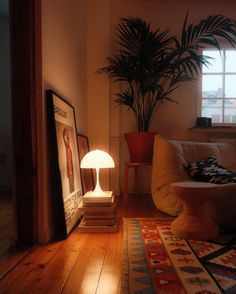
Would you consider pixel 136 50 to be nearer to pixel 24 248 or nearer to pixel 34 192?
pixel 34 192

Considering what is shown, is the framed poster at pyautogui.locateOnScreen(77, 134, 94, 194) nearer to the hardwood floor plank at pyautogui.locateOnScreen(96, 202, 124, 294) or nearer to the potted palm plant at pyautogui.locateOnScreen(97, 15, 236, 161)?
the potted palm plant at pyautogui.locateOnScreen(97, 15, 236, 161)

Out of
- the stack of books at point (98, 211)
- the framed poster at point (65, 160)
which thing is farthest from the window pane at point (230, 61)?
the stack of books at point (98, 211)

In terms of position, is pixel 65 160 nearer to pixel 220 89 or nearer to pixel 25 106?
pixel 25 106

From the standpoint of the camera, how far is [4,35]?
3.92m

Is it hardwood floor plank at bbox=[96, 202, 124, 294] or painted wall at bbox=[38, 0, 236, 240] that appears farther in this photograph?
painted wall at bbox=[38, 0, 236, 240]

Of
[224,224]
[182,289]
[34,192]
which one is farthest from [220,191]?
[34,192]

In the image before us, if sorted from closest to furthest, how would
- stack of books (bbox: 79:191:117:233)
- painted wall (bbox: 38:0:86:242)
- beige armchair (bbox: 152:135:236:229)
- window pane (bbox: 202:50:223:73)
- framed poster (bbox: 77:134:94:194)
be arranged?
1. painted wall (bbox: 38:0:86:242)
2. stack of books (bbox: 79:191:117:233)
3. beige armchair (bbox: 152:135:236:229)
4. framed poster (bbox: 77:134:94:194)
5. window pane (bbox: 202:50:223:73)

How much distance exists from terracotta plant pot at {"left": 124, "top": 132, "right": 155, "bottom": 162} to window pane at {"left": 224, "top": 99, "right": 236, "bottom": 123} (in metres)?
1.34

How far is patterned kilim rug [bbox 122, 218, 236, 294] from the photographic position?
120 centimetres

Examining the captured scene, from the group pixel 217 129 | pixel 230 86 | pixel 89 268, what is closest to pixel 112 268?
pixel 89 268

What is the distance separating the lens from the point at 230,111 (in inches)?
148

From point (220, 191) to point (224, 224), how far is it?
0.25 m

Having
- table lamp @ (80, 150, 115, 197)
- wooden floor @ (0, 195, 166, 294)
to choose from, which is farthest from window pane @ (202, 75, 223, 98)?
wooden floor @ (0, 195, 166, 294)

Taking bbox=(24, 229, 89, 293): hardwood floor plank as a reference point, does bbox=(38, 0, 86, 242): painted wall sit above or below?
above
